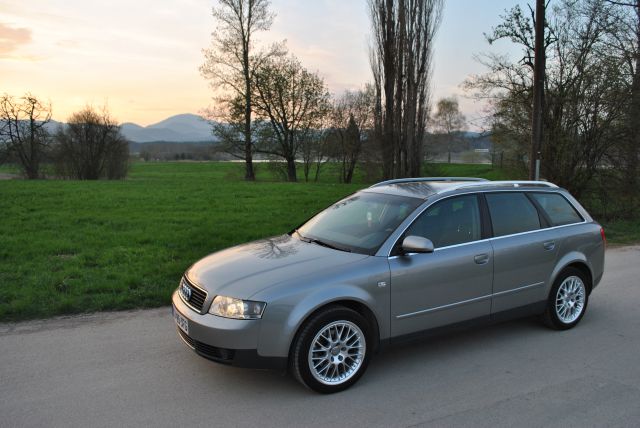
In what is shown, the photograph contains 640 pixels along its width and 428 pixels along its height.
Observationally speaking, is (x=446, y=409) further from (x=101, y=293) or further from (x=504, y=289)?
(x=101, y=293)

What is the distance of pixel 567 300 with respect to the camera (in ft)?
16.8

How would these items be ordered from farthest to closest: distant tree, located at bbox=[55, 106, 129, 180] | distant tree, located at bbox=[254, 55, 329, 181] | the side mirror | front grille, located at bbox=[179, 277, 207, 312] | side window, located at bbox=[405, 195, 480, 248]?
1. distant tree, located at bbox=[55, 106, 129, 180]
2. distant tree, located at bbox=[254, 55, 329, 181]
3. side window, located at bbox=[405, 195, 480, 248]
4. the side mirror
5. front grille, located at bbox=[179, 277, 207, 312]

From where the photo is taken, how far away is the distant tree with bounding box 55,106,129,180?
38.2 metres

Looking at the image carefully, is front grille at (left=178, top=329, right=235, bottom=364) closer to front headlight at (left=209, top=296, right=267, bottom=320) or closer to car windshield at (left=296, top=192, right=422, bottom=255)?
front headlight at (left=209, top=296, right=267, bottom=320)

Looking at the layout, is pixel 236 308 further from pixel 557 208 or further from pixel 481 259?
pixel 557 208

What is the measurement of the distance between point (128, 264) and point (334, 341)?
15.3ft

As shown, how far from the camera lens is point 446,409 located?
11.2 feet

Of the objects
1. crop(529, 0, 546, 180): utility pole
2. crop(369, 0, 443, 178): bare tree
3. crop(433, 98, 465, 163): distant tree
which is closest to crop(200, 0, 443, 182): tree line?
crop(369, 0, 443, 178): bare tree

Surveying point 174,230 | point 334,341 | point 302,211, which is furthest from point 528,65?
point 334,341

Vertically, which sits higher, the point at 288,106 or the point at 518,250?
the point at 288,106

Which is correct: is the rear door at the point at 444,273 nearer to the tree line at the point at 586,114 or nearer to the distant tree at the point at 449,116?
the tree line at the point at 586,114

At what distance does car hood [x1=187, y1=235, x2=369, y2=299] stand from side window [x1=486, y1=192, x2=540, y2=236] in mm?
1548

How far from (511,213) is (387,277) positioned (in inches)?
68.1

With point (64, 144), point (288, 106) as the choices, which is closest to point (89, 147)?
point (64, 144)
